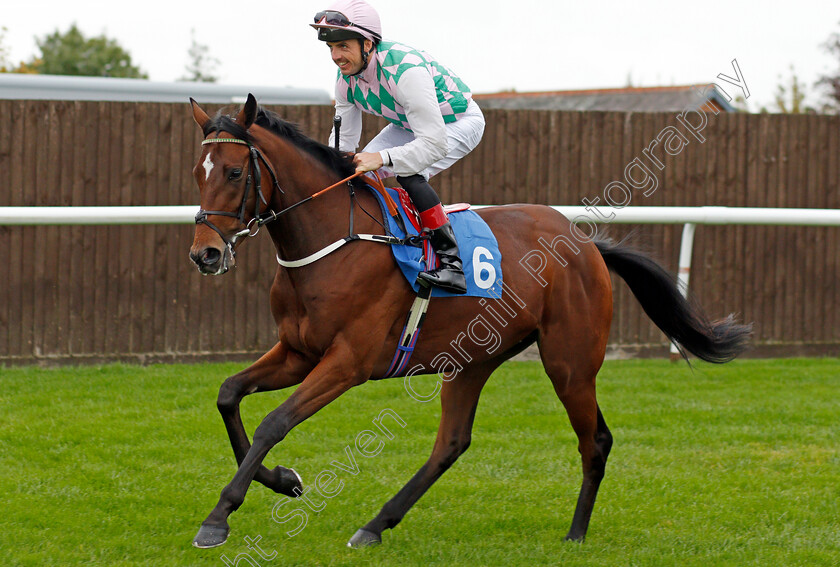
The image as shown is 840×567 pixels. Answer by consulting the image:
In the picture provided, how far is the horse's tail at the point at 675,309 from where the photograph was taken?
4.92 metres

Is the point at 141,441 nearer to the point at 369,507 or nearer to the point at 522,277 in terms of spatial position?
the point at 369,507

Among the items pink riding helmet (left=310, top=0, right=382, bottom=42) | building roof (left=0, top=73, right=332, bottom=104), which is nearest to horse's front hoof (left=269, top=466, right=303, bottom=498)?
pink riding helmet (left=310, top=0, right=382, bottom=42)

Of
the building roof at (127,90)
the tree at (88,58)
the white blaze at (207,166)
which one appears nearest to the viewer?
the white blaze at (207,166)

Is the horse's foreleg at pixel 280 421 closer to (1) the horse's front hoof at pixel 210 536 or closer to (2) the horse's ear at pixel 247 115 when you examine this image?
(1) the horse's front hoof at pixel 210 536

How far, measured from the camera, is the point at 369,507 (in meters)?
4.54

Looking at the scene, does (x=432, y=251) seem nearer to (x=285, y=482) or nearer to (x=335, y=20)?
(x=335, y=20)

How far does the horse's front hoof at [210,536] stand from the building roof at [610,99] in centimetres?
1861

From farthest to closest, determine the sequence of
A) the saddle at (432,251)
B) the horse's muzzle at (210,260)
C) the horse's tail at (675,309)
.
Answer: the horse's tail at (675,309) < the saddle at (432,251) < the horse's muzzle at (210,260)

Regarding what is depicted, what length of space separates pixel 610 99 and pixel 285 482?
73.9ft

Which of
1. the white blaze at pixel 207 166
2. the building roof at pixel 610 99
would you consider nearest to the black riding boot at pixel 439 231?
the white blaze at pixel 207 166

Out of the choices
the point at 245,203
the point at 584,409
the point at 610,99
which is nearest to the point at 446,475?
the point at 584,409

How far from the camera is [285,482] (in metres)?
3.86

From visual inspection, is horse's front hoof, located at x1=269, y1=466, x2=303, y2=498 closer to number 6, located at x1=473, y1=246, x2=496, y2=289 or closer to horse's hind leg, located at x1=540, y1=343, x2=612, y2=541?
number 6, located at x1=473, y1=246, x2=496, y2=289

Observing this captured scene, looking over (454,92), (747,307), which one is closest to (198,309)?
(454,92)
